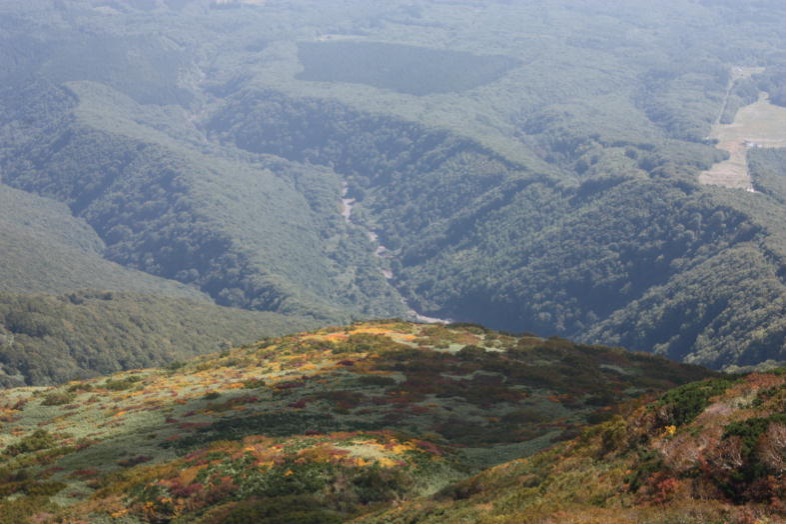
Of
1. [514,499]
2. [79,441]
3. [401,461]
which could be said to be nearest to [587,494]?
[514,499]

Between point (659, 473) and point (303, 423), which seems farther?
point (303, 423)

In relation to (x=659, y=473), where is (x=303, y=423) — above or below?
below

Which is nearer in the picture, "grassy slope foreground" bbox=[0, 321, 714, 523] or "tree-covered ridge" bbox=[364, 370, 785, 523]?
"tree-covered ridge" bbox=[364, 370, 785, 523]

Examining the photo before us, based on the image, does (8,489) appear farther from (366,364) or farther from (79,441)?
(366,364)

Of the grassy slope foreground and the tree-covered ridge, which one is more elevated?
the tree-covered ridge
